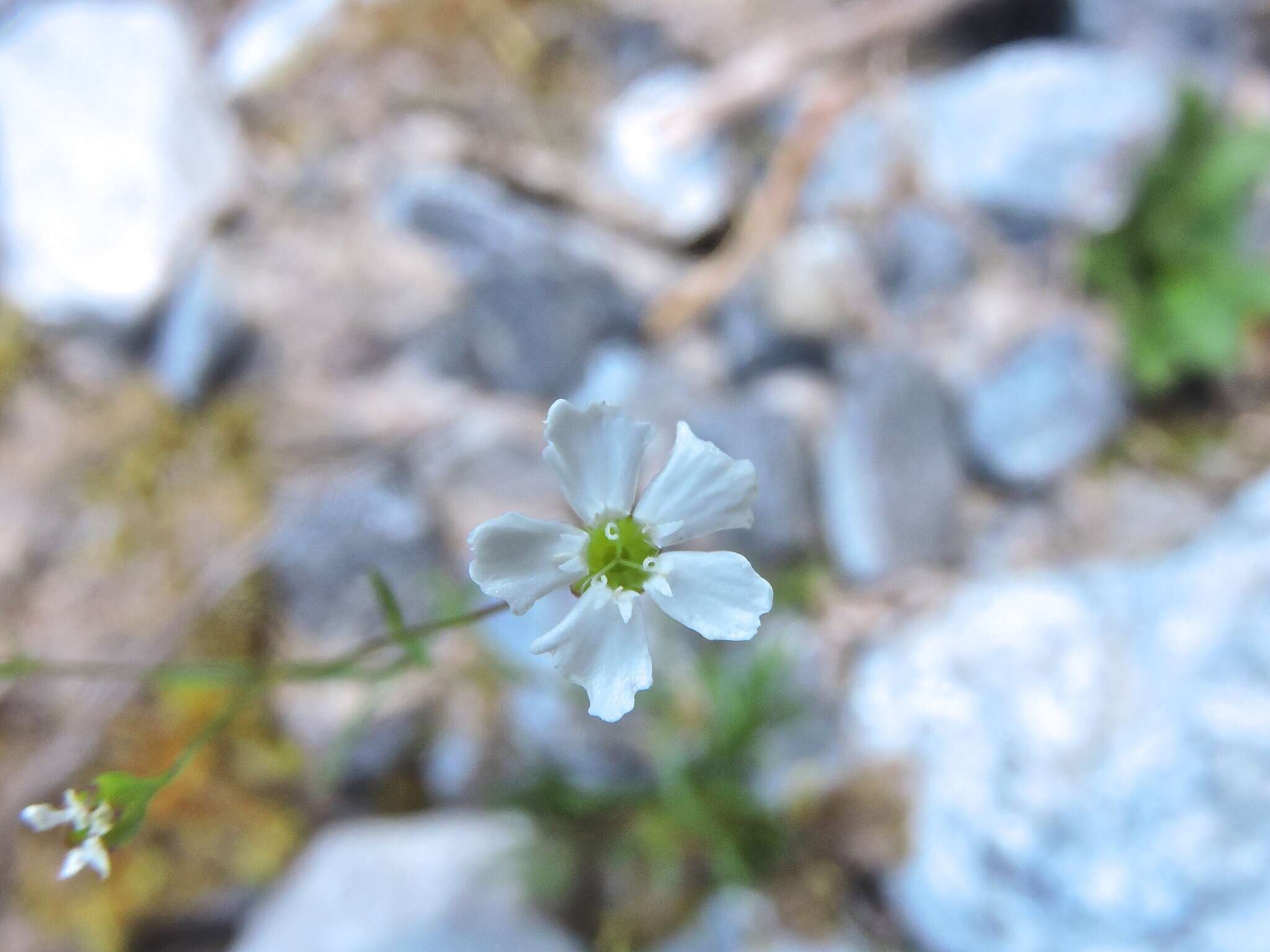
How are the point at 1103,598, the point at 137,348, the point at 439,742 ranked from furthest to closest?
the point at 137,348
the point at 439,742
the point at 1103,598

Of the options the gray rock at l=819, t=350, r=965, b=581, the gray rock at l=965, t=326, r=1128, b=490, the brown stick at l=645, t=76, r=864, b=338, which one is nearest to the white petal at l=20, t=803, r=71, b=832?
the gray rock at l=819, t=350, r=965, b=581

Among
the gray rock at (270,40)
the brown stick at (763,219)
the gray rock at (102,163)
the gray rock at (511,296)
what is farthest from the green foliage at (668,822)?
the gray rock at (270,40)

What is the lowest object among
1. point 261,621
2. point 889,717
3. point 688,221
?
point 889,717

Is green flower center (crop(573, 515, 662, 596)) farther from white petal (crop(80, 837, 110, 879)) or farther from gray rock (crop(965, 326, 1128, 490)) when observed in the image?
gray rock (crop(965, 326, 1128, 490))

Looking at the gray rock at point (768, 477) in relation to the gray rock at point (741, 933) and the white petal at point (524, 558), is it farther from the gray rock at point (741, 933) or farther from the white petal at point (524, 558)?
the white petal at point (524, 558)

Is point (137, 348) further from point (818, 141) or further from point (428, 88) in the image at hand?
point (818, 141)

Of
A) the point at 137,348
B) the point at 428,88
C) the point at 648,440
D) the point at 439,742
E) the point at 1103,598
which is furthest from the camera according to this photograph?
the point at 428,88

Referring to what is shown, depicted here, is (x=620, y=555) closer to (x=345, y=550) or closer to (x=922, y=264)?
(x=345, y=550)

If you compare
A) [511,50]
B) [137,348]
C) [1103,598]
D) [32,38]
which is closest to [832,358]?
[1103,598]
